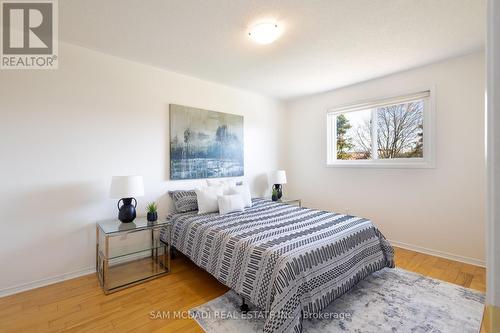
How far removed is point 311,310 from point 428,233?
2.37 meters

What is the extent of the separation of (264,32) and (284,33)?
0.73ft

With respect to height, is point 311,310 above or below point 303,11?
below

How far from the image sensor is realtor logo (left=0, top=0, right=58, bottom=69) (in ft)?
6.43

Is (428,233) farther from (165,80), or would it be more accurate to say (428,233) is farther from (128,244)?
(165,80)

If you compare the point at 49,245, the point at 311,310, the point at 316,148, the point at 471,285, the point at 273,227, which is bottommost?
the point at 471,285

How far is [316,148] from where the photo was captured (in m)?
4.29

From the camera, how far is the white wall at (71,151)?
2213mm

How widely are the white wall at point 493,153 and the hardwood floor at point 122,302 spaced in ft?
6.23

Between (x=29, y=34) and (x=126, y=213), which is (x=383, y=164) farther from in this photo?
(x=29, y=34)

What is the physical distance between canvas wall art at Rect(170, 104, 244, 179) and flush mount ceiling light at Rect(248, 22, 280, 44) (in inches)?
58.4

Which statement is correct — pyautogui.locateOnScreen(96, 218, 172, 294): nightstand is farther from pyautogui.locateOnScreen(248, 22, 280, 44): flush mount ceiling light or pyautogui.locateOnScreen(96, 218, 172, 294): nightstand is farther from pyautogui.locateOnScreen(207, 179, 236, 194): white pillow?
pyautogui.locateOnScreen(248, 22, 280, 44): flush mount ceiling light

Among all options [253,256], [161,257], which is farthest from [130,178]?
[253,256]

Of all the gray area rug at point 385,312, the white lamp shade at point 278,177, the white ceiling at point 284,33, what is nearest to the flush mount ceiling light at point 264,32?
the white ceiling at point 284,33

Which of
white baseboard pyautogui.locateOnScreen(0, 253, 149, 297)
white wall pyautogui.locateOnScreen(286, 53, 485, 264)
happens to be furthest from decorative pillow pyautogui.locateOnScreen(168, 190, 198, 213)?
white wall pyautogui.locateOnScreen(286, 53, 485, 264)
